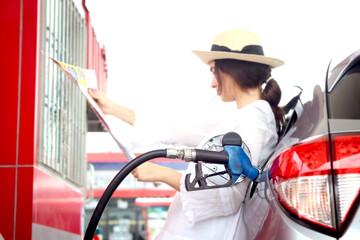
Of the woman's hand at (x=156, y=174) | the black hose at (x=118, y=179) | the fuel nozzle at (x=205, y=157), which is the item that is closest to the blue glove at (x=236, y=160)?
the fuel nozzle at (x=205, y=157)

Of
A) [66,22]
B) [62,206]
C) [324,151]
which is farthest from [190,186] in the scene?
[66,22]

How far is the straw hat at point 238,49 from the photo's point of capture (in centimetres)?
206

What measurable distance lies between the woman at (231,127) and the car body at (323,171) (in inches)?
16.9

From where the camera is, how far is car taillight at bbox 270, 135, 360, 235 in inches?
43.5

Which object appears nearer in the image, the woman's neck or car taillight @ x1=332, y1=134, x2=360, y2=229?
car taillight @ x1=332, y1=134, x2=360, y2=229

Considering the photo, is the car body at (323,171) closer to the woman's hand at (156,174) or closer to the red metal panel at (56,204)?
the woman's hand at (156,174)

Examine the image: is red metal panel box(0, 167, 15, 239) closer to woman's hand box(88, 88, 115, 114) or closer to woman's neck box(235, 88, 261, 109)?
woman's hand box(88, 88, 115, 114)

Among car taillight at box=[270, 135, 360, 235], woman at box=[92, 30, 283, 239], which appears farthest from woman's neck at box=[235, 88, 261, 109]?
car taillight at box=[270, 135, 360, 235]

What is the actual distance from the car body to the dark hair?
2.29 feet

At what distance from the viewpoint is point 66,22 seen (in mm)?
3947

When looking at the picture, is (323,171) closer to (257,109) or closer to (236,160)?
(236,160)

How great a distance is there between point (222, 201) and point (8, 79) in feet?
4.37

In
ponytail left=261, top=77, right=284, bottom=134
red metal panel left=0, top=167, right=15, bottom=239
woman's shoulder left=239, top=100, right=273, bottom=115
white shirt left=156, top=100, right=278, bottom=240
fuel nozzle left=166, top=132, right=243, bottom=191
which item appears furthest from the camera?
red metal panel left=0, top=167, right=15, bottom=239

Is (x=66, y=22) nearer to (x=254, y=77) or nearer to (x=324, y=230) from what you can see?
(x=254, y=77)
